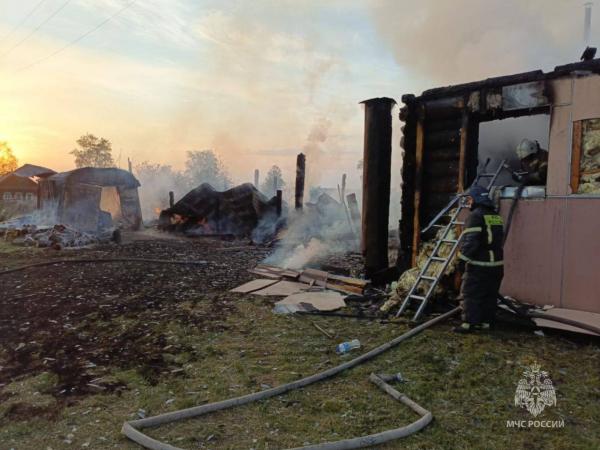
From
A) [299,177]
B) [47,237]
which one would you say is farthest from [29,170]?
[299,177]

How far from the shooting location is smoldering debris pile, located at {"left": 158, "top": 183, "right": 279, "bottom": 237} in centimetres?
1770

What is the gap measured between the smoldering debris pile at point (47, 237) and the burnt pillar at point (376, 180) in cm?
1122

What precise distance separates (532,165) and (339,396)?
470 centimetres

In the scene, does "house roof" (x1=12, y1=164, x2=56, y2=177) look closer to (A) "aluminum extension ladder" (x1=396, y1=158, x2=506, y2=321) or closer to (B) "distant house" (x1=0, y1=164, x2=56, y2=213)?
(B) "distant house" (x1=0, y1=164, x2=56, y2=213)

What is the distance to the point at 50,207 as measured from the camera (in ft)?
68.8

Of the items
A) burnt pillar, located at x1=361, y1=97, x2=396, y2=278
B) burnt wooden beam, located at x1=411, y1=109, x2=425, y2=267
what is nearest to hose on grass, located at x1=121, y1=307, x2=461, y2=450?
burnt wooden beam, located at x1=411, y1=109, x2=425, y2=267

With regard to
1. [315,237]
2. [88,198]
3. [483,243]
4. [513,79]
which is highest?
[513,79]

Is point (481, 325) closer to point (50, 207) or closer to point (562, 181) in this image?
point (562, 181)

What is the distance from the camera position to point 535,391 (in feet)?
11.8

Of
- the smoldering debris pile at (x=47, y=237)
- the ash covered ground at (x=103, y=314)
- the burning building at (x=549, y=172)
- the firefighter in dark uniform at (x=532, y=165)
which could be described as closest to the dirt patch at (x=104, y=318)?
the ash covered ground at (x=103, y=314)

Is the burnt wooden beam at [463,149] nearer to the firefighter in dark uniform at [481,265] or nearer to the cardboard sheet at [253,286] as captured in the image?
the firefighter in dark uniform at [481,265]

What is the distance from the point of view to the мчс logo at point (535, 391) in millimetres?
3357

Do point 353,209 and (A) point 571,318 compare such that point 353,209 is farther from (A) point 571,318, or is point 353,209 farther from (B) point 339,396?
(B) point 339,396

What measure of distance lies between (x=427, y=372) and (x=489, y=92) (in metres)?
4.54
